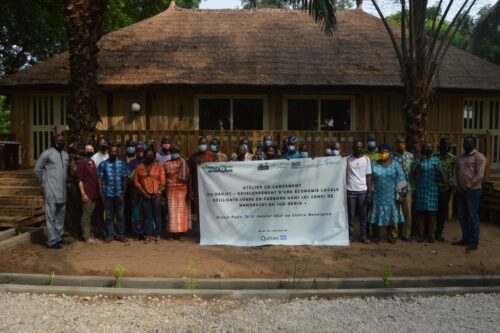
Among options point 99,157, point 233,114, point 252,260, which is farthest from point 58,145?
point 233,114

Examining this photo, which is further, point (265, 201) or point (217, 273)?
point (265, 201)

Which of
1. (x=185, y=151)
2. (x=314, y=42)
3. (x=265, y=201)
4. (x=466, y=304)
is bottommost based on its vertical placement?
(x=466, y=304)

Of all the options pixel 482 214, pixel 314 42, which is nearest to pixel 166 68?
pixel 314 42

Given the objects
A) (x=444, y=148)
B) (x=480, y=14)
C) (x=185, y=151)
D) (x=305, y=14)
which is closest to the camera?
(x=444, y=148)

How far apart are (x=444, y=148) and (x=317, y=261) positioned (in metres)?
3.26

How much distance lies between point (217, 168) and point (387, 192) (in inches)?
113

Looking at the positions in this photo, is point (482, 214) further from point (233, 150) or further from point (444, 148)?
point (233, 150)

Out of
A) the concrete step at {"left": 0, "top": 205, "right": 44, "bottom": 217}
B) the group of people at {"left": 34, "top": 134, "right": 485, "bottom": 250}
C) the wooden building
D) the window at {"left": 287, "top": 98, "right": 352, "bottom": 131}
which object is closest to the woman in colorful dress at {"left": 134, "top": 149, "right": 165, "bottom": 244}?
the group of people at {"left": 34, "top": 134, "right": 485, "bottom": 250}

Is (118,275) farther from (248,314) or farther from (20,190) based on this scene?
(20,190)

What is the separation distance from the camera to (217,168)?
24.3 feet

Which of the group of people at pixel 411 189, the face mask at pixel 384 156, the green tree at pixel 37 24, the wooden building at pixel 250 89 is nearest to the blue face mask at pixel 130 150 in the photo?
the group of people at pixel 411 189

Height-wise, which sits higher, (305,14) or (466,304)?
(305,14)

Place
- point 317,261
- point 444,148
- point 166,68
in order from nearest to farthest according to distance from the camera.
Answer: point 317,261, point 444,148, point 166,68

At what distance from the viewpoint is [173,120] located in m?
12.8
